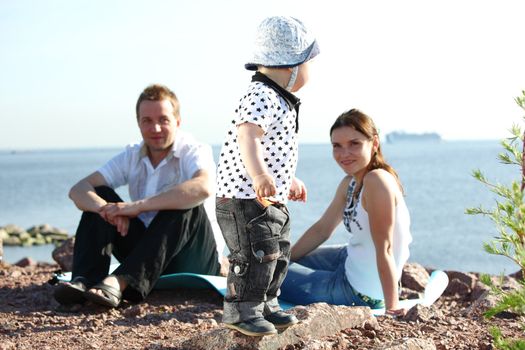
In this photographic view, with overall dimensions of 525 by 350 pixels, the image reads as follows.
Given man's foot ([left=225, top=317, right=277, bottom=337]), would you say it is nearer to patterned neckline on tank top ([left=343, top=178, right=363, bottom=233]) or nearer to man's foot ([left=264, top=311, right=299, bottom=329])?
man's foot ([left=264, top=311, right=299, bottom=329])

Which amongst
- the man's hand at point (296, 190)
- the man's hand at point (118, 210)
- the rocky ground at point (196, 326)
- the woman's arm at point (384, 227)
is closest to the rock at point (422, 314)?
the rocky ground at point (196, 326)

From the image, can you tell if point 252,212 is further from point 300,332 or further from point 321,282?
point 321,282

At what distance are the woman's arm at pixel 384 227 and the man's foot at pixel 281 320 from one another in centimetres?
144

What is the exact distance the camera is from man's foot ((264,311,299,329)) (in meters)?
3.98

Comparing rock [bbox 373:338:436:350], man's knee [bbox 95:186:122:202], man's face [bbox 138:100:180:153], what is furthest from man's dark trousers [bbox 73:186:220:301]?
rock [bbox 373:338:436:350]

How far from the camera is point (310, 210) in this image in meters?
25.8

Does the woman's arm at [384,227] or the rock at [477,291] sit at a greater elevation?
the woman's arm at [384,227]

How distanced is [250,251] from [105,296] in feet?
6.26

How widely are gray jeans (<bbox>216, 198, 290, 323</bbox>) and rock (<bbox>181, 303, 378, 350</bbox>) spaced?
11cm

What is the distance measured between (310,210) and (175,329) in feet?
68.6

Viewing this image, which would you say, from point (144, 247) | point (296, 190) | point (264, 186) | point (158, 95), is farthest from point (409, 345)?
point (158, 95)

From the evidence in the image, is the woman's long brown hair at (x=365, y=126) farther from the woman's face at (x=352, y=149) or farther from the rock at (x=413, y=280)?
the rock at (x=413, y=280)

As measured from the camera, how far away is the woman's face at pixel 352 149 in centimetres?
556

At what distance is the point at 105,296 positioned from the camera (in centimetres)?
550
